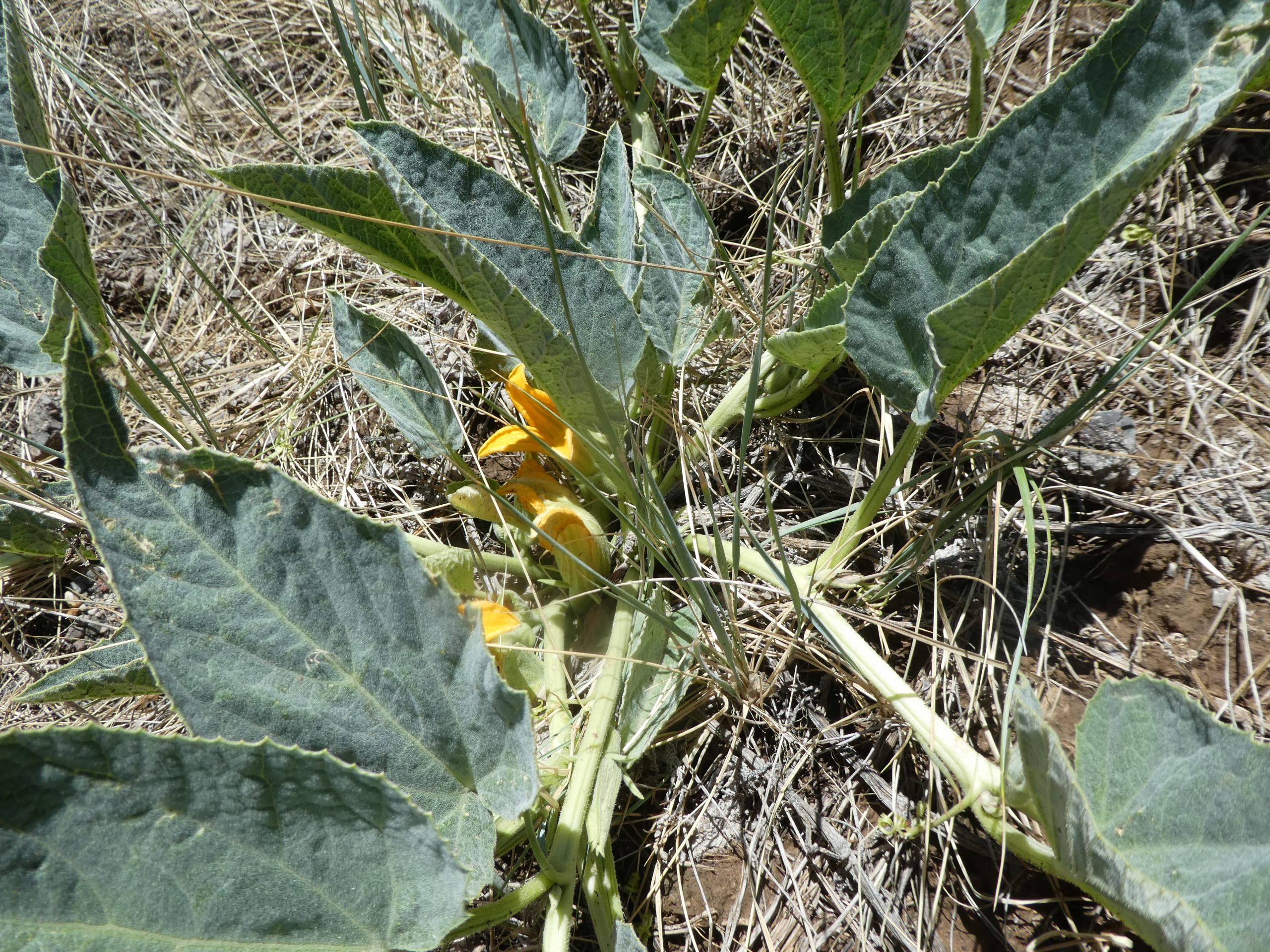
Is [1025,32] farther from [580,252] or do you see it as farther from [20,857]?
[20,857]

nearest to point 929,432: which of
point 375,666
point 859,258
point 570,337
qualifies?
point 859,258

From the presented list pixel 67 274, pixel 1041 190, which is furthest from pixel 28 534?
pixel 1041 190

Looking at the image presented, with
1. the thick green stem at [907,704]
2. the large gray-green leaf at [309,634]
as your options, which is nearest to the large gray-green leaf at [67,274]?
the large gray-green leaf at [309,634]

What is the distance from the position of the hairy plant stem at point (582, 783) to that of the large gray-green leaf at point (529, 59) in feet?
2.39

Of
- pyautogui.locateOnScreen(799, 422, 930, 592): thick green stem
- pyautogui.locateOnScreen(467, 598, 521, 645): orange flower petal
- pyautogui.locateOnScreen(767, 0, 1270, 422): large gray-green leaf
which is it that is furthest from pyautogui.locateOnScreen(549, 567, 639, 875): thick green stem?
pyautogui.locateOnScreen(767, 0, 1270, 422): large gray-green leaf

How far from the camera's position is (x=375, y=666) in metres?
0.76

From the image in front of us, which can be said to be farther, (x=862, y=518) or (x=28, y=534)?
(x=28, y=534)

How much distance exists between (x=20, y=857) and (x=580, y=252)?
0.77 m

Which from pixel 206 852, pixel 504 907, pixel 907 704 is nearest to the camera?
pixel 206 852

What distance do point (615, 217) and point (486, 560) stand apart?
53 cm

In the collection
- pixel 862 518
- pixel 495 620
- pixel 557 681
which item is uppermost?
pixel 862 518

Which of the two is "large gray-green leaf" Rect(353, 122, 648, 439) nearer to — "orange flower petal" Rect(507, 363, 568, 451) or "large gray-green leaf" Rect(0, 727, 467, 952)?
"orange flower petal" Rect(507, 363, 568, 451)

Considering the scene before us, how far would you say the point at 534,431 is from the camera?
119cm

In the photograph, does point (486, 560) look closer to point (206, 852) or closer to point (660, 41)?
point (206, 852)
